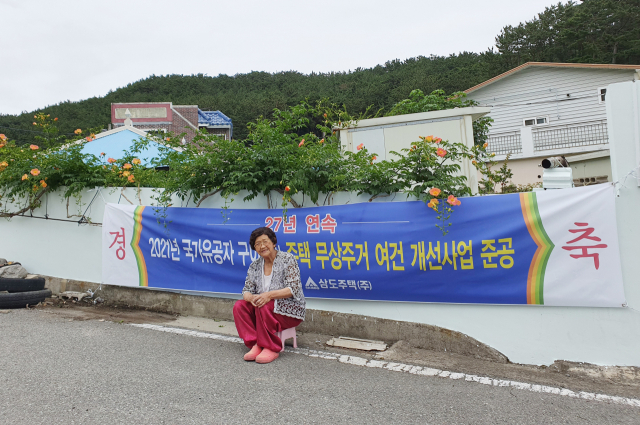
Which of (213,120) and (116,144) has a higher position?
(213,120)

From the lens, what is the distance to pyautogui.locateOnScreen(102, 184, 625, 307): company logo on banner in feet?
11.9

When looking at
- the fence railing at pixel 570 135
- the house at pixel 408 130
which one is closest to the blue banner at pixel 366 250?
the house at pixel 408 130

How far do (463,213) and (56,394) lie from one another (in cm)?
372

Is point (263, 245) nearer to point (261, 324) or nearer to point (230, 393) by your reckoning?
point (261, 324)

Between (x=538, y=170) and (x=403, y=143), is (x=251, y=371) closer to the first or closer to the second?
(x=403, y=143)

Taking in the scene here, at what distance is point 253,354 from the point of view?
13.0 ft

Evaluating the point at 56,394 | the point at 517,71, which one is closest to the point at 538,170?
the point at 517,71

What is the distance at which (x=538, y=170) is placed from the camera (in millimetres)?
17312

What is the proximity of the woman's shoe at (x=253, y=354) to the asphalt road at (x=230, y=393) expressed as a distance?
0.24 feet

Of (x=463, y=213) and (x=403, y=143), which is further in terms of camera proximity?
(x=403, y=143)

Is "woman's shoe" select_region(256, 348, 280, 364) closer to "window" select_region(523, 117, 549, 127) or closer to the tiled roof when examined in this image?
"window" select_region(523, 117, 549, 127)

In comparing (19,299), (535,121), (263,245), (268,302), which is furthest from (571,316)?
(535,121)

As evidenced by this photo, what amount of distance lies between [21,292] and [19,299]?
189 millimetres

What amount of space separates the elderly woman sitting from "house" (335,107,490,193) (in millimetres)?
3521
